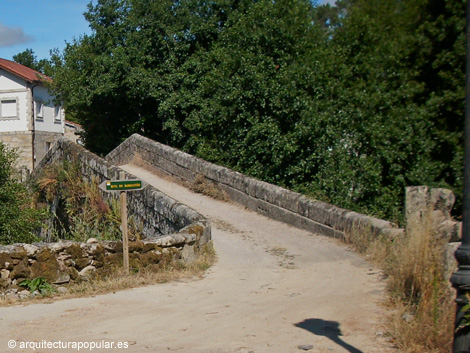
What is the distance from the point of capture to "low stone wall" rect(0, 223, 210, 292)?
6.98m

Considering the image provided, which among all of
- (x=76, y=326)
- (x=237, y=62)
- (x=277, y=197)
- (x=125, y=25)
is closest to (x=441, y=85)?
(x=237, y=62)

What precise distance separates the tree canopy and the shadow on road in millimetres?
8066

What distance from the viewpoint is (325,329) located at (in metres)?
5.32

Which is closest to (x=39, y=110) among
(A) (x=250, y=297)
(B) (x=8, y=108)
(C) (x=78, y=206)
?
(B) (x=8, y=108)

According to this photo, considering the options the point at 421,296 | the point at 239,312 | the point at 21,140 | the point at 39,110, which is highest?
the point at 39,110

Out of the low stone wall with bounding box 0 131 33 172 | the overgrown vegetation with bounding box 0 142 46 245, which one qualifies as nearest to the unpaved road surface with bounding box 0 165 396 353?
the overgrown vegetation with bounding box 0 142 46 245

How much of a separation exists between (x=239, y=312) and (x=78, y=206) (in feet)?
32.4

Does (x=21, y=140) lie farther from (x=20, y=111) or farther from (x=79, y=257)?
(x=79, y=257)

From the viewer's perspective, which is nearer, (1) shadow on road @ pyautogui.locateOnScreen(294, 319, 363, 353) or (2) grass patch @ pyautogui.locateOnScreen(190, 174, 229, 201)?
(1) shadow on road @ pyautogui.locateOnScreen(294, 319, 363, 353)

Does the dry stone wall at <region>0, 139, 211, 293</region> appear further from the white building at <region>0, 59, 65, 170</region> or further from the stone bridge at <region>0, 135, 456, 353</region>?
the white building at <region>0, 59, 65, 170</region>

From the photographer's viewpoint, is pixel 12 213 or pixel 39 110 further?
pixel 39 110

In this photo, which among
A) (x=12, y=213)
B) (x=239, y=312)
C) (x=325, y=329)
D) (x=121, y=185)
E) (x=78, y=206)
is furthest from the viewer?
(x=78, y=206)

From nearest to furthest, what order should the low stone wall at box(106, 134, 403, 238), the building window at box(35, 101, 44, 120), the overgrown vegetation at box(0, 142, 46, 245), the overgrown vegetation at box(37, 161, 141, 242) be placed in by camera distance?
the low stone wall at box(106, 134, 403, 238), the overgrown vegetation at box(37, 161, 141, 242), the overgrown vegetation at box(0, 142, 46, 245), the building window at box(35, 101, 44, 120)

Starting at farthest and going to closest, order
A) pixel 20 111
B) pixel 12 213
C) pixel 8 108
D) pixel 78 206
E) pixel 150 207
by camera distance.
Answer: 1. pixel 8 108
2. pixel 20 111
3. pixel 78 206
4. pixel 12 213
5. pixel 150 207
